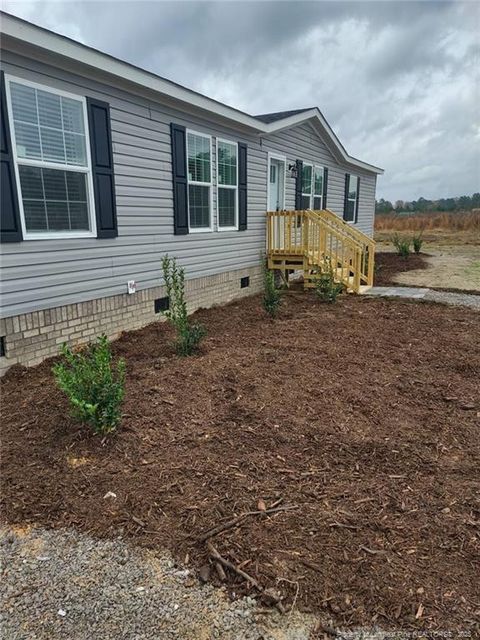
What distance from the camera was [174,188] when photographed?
6145 millimetres

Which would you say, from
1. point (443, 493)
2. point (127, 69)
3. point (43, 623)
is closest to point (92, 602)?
point (43, 623)

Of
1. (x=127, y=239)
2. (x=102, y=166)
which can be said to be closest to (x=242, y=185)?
(x=127, y=239)

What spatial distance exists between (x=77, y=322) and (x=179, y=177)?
275 centimetres

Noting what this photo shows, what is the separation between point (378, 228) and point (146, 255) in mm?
35319

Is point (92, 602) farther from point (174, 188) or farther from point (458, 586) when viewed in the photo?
point (174, 188)

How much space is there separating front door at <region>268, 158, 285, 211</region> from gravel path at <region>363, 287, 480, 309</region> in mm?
2867

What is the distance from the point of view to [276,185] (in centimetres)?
952

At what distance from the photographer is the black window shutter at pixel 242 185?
7.73 meters

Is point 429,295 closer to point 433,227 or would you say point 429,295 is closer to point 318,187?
point 318,187

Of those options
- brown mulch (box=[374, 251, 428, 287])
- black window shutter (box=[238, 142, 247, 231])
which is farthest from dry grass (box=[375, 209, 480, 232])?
black window shutter (box=[238, 142, 247, 231])

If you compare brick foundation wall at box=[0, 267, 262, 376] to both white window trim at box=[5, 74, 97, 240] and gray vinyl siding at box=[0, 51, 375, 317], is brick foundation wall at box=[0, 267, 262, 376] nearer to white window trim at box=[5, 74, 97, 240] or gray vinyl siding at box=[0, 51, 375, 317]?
gray vinyl siding at box=[0, 51, 375, 317]

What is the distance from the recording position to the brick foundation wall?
4.18 m

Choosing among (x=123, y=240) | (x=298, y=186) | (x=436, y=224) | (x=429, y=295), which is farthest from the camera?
(x=436, y=224)

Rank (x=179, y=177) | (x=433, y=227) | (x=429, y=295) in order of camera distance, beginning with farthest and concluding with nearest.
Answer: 1. (x=433, y=227)
2. (x=429, y=295)
3. (x=179, y=177)
